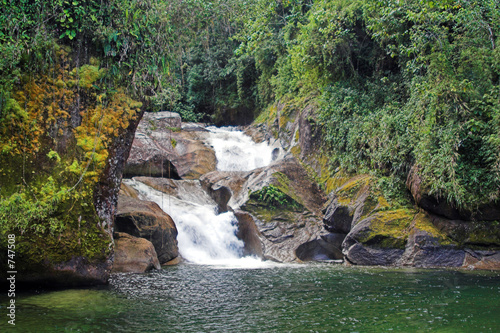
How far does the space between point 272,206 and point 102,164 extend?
721 centimetres

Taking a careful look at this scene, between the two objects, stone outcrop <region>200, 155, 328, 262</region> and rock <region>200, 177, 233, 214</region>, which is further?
rock <region>200, 177, 233, 214</region>

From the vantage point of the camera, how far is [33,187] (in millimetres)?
6500

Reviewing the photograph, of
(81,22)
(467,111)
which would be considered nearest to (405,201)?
(467,111)

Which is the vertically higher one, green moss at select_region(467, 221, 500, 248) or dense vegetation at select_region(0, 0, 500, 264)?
dense vegetation at select_region(0, 0, 500, 264)

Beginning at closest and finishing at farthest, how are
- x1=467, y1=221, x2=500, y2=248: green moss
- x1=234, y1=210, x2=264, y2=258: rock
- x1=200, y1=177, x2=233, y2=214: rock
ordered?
x1=467, y1=221, x2=500, y2=248: green moss < x1=234, y1=210, x2=264, y2=258: rock < x1=200, y1=177, x2=233, y2=214: rock

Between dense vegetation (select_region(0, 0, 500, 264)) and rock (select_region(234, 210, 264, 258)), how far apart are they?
13.5 ft

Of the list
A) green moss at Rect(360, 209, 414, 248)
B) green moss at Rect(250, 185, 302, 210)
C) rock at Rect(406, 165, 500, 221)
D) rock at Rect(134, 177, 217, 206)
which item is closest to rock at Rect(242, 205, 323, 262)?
green moss at Rect(250, 185, 302, 210)

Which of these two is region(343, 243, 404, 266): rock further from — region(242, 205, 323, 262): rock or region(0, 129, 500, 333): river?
region(242, 205, 323, 262): rock

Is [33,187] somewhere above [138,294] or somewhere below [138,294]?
above

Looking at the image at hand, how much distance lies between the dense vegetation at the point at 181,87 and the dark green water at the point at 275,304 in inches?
67.3

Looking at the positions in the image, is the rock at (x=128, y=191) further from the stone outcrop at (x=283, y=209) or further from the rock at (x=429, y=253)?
the rock at (x=429, y=253)

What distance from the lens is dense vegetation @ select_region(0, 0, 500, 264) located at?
6637mm

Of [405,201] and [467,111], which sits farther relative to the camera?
[405,201]

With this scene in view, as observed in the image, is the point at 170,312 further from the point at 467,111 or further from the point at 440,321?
the point at 467,111
